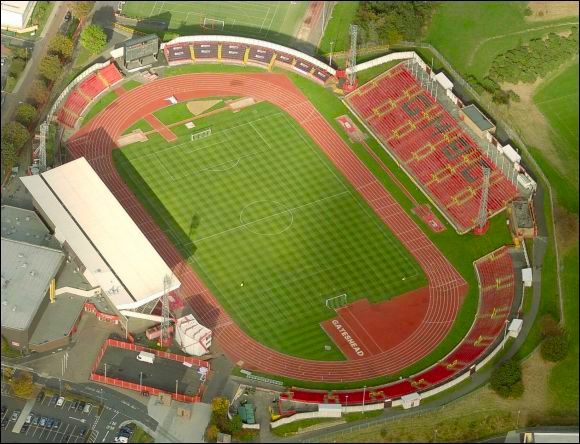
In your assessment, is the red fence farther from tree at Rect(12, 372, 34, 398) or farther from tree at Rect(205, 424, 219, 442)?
tree at Rect(12, 372, 34, 398)

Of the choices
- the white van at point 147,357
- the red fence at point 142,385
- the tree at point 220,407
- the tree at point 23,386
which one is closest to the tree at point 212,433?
the tree at point 220,407

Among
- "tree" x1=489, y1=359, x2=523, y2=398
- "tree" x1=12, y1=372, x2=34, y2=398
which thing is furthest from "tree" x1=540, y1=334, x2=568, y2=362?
"tree" x1=12, y1=372, x2=34, y2=398

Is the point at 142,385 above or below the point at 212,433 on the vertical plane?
above

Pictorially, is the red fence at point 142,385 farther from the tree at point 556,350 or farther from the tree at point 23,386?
the tree at point 556,350

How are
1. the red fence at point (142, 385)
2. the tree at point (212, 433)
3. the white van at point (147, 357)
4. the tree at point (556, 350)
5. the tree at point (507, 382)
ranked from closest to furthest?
1. the tree at point (212, 433)
2. the red fence at point (142, 385)
3. the tree at point (507, 382)
4. the white van at point (147, 357)
5. the tree at point (556, 350)

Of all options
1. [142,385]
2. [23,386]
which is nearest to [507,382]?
[142,385]

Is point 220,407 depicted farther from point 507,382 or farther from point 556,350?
point 556,350
